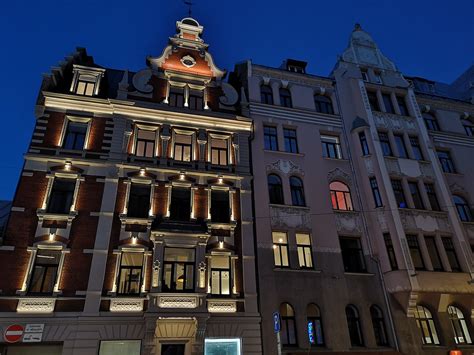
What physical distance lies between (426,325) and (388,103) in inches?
638

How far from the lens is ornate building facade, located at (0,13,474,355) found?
1678cm

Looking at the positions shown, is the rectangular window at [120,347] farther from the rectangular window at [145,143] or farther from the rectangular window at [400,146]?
the rectangular window at [400,146]

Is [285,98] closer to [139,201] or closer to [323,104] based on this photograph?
[323,104]

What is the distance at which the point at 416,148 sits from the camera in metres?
25.9

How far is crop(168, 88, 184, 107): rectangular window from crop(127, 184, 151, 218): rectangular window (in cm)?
642

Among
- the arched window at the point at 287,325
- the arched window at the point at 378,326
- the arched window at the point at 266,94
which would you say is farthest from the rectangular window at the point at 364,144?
the arched window at the point at 287,325

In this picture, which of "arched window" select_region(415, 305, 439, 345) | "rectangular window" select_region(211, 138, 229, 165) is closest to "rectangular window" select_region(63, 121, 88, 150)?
"rectangular window" select_region(211, 138, 229, 165)

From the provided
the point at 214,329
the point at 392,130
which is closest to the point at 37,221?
the point at 214,329

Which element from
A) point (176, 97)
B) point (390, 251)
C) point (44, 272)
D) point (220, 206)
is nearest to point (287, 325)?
point (220, 206)

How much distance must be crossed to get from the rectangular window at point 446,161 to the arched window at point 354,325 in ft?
46.5

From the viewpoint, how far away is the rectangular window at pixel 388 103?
2691cm

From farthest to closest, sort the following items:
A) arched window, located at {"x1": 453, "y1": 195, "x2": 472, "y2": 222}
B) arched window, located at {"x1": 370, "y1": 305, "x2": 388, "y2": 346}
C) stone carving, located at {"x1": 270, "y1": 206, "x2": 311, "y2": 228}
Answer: arched window, located at {"x1": 453, "y1": 195, "x2": 472, "y2": 222}
stone carving, located at {"x1": 270, "y1": 206, "x2": 311, "y2": 228}
arched window, located at {"x1": 370, "y1": 305, "x2": 388, "y2": 346}

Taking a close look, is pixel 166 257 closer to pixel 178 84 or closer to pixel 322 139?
pixel 178 84

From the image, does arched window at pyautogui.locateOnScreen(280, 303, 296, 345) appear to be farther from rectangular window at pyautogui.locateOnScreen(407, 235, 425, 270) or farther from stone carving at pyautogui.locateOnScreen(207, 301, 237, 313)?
rectangular window at pyautogui.locateOnScreen(407, 235, 425, 270)
